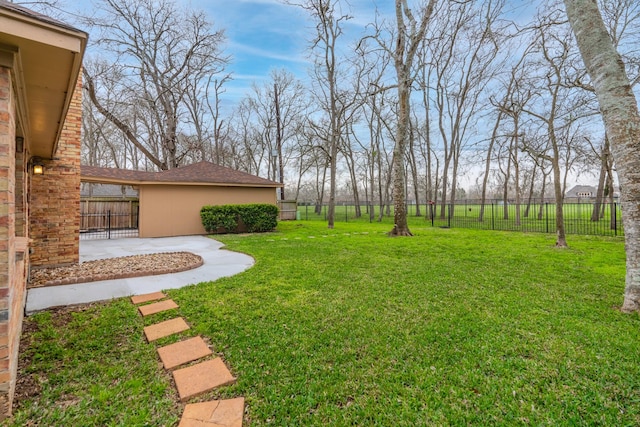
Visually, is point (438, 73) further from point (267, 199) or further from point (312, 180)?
point (312, 180)

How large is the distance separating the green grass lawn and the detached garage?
7580mm

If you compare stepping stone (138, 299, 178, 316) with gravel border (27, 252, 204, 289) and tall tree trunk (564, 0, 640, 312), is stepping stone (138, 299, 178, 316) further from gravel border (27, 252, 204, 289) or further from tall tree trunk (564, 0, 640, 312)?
tall tree trunk (564, 0, 640, 312)

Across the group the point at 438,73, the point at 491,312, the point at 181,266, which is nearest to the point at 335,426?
the point at 491,312

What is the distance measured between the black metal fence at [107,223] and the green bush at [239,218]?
305cm

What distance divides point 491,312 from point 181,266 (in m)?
4.79

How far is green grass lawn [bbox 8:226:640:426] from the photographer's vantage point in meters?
1.62

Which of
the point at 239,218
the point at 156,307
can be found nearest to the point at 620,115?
the point at 156,307

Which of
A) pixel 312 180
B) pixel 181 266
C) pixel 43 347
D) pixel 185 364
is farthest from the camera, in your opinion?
pixel 312 180

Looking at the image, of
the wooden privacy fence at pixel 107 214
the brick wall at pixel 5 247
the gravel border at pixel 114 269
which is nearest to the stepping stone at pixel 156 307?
the brick wall at pixel 5 247

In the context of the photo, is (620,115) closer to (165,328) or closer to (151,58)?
(165,328)

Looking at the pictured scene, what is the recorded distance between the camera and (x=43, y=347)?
2.28 metres

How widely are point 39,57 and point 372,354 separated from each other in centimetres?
294

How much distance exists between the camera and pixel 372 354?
2.19m

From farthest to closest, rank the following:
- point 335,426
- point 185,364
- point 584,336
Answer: point 584,336
point 185,364
point 335,426
